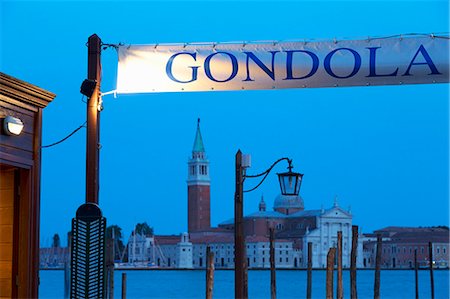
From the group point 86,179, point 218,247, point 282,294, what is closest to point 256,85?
point 86,179

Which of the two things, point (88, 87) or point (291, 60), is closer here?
point (88, 87)

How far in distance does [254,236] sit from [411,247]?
18688 millimetres

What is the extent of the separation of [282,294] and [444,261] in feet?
209

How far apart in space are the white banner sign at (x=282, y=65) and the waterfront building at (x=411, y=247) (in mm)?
106713

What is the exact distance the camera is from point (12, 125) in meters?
6.29

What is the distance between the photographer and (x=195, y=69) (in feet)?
21.1

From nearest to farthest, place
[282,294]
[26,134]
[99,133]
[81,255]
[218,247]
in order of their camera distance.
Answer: [81,255] → [99,133] → [26,134] → [282,294] → [218,247]

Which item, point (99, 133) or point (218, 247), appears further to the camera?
point (218, 247)

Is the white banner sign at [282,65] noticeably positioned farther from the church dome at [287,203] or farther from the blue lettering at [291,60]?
the church dome at [287,203]

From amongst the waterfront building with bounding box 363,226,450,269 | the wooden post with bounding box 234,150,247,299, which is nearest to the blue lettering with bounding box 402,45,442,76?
the wooden post with bounding box 234,150,247,299

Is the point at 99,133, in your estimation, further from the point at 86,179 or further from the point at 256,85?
the point at 256,85

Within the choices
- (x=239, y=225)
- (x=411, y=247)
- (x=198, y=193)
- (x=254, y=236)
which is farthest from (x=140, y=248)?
(x=239, y=225)

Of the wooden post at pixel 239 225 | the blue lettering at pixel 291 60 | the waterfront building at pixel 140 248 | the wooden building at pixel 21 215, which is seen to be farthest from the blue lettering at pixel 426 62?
the waterfront building at pixel 140 248

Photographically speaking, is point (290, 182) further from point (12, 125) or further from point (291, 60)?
point (12, 125)
